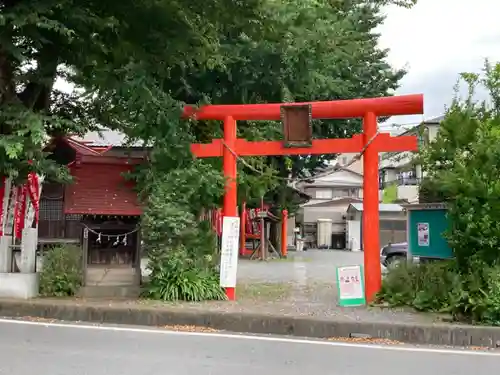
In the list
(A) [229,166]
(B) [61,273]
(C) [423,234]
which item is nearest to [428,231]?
(C) [423,234]

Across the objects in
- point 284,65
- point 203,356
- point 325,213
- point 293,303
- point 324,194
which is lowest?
point 203,356

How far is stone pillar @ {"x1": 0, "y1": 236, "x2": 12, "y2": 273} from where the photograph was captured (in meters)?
12.8

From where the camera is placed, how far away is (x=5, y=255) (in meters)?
12.8

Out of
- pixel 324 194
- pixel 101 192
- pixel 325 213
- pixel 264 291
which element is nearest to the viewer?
pixel 101 192

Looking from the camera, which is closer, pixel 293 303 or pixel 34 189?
pixel 293 303

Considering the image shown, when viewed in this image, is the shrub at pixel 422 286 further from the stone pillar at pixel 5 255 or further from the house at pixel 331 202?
the house at pixel 331 202

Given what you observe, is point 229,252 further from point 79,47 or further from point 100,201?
point 79,47

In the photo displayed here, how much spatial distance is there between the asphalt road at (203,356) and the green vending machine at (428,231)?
14.6ft

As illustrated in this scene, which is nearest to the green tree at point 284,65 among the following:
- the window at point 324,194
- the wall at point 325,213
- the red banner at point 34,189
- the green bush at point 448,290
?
the green bush at point 448,290

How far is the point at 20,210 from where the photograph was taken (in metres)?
13.2

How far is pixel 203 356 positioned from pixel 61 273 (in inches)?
224

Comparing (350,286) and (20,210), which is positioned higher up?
(20,210)

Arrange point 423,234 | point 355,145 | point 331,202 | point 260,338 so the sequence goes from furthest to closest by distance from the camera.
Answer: point 331,202 → point 423,234 → point 355,145 → point 260,338

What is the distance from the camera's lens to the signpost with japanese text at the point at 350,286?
39.3 feet
